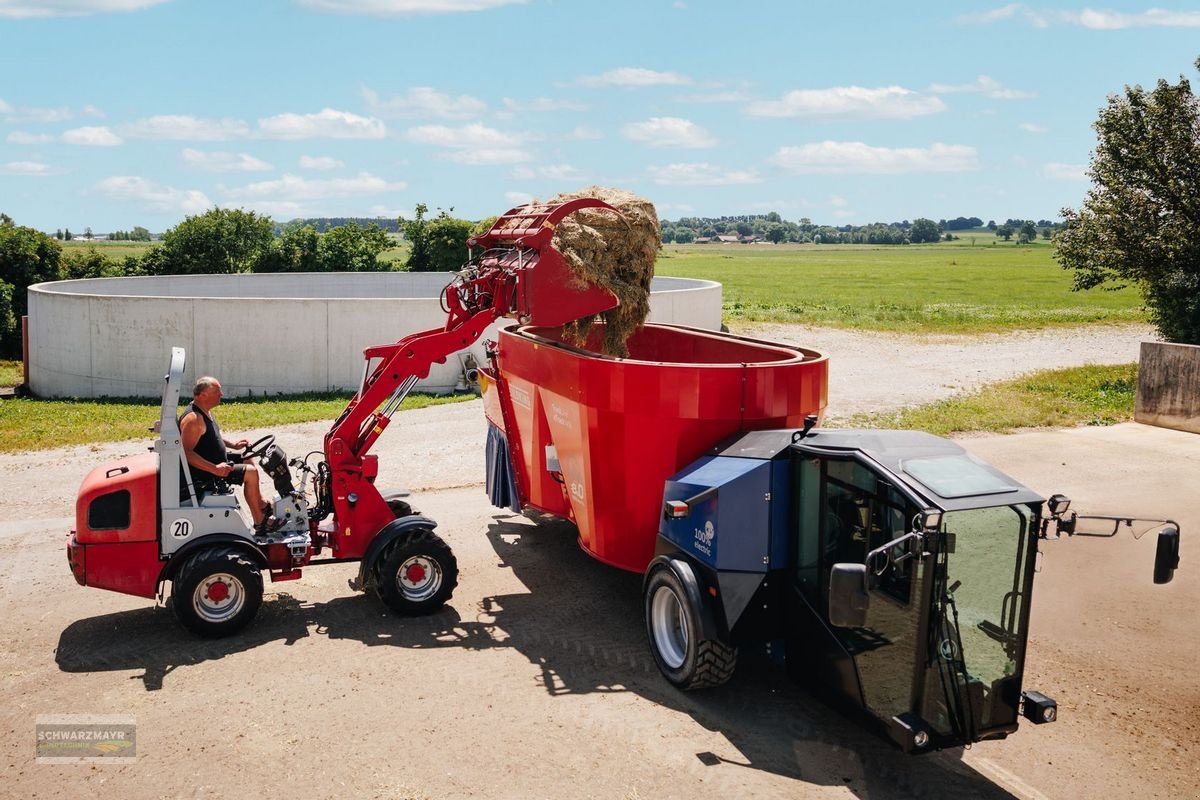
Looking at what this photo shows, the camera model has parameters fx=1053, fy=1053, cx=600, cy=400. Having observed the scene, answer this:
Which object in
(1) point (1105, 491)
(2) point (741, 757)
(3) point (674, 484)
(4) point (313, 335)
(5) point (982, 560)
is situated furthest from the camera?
(4) point (313, 335)

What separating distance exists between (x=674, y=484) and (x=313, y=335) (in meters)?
14.9

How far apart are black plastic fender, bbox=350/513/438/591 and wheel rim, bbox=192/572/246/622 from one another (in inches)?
40.1

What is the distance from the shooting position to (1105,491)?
13656 mm

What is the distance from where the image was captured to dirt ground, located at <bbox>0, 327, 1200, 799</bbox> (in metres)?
6.53

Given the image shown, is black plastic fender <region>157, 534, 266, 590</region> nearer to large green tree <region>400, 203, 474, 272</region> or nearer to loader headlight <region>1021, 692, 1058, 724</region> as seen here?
loader headlight <region>1021, 692, 1058, 724</region>

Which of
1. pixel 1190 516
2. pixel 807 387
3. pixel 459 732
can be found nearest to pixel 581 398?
pixel 807 387

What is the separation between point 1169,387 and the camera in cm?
1798

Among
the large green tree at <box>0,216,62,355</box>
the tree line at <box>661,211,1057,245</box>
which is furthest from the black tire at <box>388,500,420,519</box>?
the tree line at <box>661,211,1057,245</box>

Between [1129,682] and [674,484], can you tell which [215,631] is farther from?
[1129,682]

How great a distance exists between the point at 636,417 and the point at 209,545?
3.63m

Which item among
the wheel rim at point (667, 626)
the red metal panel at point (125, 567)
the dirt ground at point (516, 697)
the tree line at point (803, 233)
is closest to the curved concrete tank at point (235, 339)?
the dirt ground at point (516, 697)

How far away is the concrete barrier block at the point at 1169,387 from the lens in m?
17.7

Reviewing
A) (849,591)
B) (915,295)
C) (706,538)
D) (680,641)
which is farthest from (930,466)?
(915,295)
